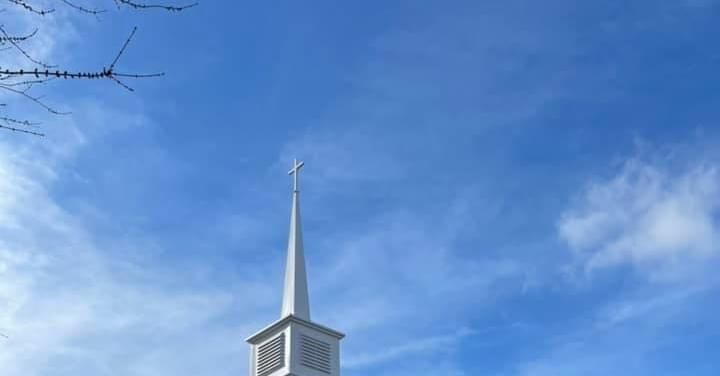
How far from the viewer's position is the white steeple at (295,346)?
123ft

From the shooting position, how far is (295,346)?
3781 cm

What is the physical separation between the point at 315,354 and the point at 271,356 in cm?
175

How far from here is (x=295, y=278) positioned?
1661 inches

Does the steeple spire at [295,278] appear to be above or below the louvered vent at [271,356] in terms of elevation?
above

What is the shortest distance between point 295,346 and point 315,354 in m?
→ 1.02

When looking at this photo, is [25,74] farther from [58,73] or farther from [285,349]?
[285,349]

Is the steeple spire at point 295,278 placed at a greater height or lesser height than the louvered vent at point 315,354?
greater

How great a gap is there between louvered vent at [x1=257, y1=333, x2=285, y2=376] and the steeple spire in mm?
1293

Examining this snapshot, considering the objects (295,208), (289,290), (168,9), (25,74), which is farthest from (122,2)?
(295,208)

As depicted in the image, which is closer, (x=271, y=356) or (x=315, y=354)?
(x=315, y=354)

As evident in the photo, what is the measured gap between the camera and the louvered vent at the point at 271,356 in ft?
124

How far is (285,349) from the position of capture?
37.8m

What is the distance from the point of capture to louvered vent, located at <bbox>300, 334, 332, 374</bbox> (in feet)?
124

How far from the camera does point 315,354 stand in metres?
38.4
